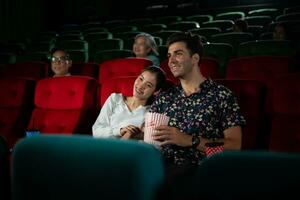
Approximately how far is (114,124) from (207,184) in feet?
3.63

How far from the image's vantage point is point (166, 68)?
248cm

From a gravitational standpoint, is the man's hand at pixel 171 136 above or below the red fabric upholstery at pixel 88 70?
below

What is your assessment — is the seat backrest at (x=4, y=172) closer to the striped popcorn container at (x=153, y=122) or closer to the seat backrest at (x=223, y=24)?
the striped popcorn container at (x=153, y=122)

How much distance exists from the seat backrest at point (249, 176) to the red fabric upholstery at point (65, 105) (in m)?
1.48

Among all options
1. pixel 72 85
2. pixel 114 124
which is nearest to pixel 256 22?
pixel 72 85

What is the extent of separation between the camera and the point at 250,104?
5.57ft

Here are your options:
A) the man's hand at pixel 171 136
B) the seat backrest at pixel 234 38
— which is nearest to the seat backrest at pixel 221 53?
the seat backrest at pixel 234 38

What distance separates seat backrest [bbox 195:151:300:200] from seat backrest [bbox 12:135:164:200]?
8cm

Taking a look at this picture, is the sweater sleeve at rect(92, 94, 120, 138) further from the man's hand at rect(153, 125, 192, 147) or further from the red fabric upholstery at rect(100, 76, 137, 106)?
the man's hand at rect(153, 125, 192, 147)

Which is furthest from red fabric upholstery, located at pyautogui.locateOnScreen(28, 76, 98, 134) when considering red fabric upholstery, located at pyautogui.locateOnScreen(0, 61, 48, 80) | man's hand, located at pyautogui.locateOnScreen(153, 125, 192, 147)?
man's hand, located at pyautogui.locateOnScreen(153, 125, 192, 147)

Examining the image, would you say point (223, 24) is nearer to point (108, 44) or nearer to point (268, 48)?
point (108, 44)

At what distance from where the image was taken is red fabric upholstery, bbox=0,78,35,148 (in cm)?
241

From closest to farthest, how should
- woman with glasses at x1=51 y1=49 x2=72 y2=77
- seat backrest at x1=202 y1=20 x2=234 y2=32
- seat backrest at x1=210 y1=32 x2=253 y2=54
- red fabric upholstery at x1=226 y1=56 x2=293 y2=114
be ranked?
red fabric upholstery at x1=226 y1=56 x2=293 y2=114
woman with glasses at x1=51 y1=49 x2=72 y2=77
seat backrest at x1=210 y1=32 x2=253 y2=54
seat backrest at x1=202 y1=20 x2=234 y2=32

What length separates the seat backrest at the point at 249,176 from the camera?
0.69 meters
